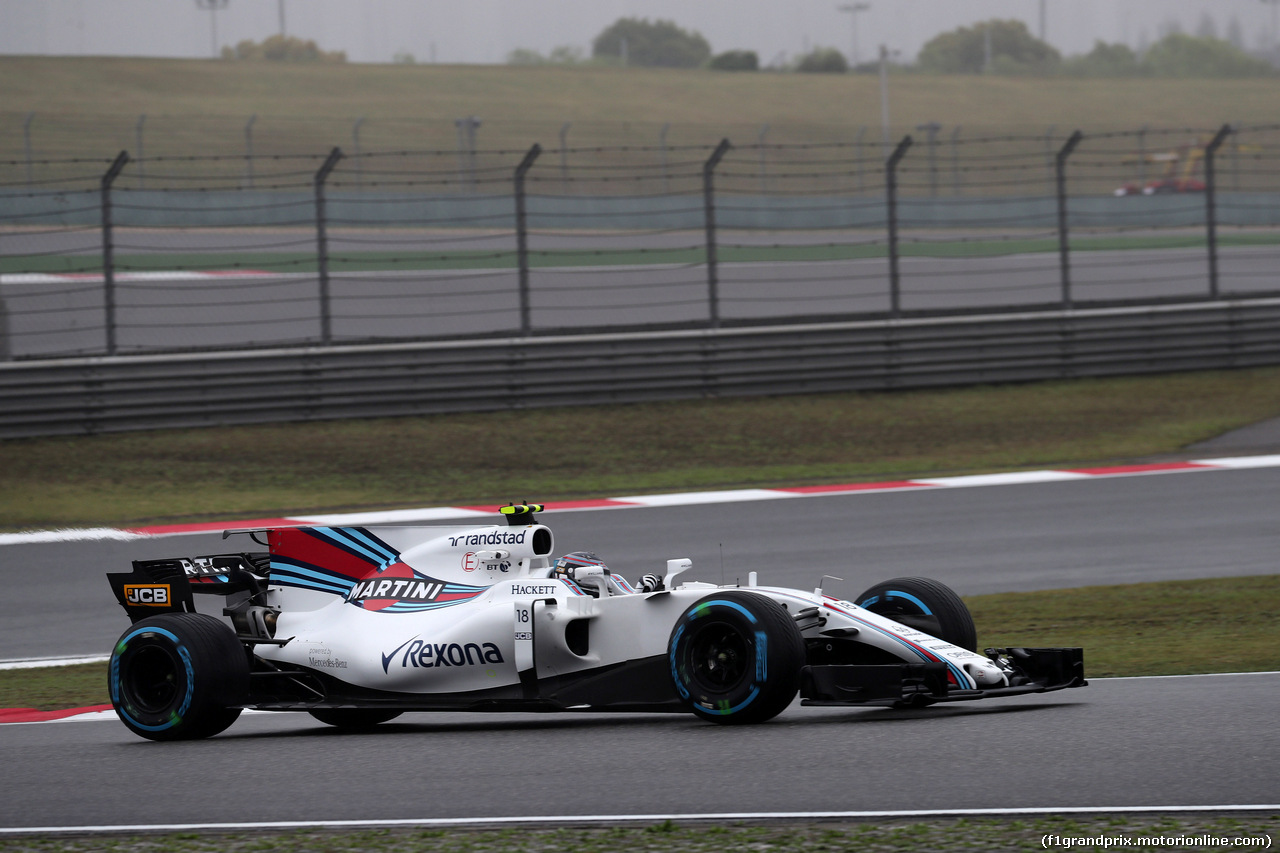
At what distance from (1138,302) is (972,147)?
107 ft

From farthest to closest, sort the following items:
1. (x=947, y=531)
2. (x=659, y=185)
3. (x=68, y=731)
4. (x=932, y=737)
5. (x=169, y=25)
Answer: (x=169, y=25) < (x=659, y=185) < (x=947, y=531) < (x=68, y=731) < (x=932, y=737)

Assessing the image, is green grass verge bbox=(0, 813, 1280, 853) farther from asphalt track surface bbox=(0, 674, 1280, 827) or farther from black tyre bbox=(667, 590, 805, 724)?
black tyre bbox=(667, 590, 805, 724)

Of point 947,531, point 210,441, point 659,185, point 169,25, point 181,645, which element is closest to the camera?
point 181,645

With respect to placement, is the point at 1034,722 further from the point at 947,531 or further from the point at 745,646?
the point at 947,531

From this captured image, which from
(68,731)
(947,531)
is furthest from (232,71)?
(68,731)

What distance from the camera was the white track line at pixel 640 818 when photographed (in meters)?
4.47

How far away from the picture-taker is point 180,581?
7285mm

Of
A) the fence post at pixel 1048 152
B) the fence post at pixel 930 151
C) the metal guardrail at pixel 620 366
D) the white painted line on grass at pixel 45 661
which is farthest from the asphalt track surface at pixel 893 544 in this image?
the fence post at pixel 930 151

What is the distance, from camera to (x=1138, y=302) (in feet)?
68.7

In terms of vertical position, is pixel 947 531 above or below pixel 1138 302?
below

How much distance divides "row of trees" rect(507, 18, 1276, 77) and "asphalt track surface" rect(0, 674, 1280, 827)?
226 ft

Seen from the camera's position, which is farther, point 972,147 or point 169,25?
point 972,147

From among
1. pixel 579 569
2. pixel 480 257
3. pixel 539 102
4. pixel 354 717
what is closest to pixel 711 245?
pixel 480 257

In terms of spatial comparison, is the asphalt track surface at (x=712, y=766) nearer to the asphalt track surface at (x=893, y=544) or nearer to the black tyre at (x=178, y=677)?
the black tyre at (x=178, y=677)
